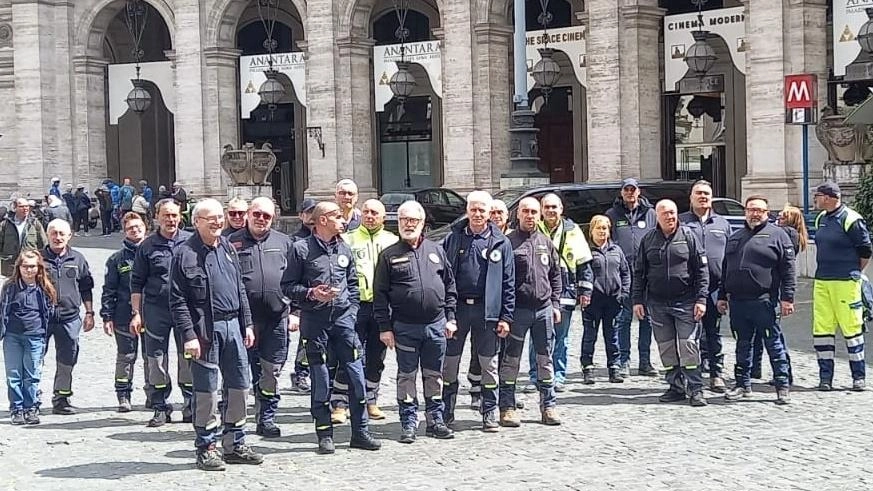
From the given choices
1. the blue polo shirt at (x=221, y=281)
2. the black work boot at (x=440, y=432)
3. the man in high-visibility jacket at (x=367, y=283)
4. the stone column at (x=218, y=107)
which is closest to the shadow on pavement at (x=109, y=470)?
the blue polo shirt at (x=221, y=281)

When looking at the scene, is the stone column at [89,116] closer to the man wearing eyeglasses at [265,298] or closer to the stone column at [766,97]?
the stone column at [766,97]

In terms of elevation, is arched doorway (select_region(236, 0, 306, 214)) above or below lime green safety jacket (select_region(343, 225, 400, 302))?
above

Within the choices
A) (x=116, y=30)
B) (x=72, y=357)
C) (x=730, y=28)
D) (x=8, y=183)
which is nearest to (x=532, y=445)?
(x=72, y=357)

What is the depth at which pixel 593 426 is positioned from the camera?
9750 mm

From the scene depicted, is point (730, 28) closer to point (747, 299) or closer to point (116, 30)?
point (747, 299)

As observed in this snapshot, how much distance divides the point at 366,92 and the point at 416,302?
74.6ft

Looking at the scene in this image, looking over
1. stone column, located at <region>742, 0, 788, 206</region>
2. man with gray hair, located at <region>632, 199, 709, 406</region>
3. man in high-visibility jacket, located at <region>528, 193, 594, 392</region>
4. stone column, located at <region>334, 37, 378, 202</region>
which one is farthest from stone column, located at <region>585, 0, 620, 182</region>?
man with gray hair, located at <region>632, 199, 709, 406</region>

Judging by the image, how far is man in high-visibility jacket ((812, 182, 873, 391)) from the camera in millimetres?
11102

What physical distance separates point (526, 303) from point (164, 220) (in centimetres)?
299

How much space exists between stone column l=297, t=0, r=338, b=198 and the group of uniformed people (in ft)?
64.8

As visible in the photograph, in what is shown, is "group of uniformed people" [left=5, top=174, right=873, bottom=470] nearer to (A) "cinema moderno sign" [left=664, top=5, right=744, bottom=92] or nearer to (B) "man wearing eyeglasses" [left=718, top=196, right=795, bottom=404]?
(B) "man wearing eyeglasses" [left=718, top=196, right=795, bottom=404]

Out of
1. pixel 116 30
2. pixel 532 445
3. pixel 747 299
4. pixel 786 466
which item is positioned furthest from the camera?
pixel 116 30

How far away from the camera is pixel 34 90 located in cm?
3519

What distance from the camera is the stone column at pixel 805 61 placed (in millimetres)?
24359
